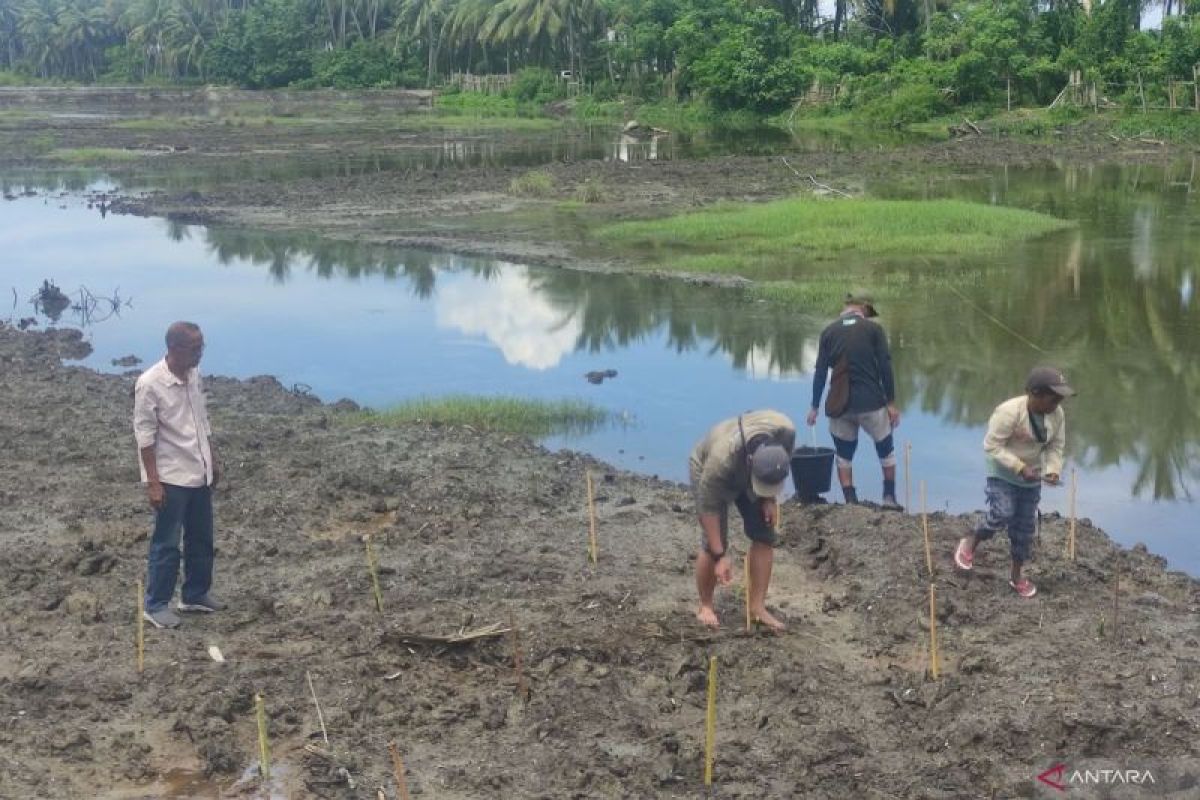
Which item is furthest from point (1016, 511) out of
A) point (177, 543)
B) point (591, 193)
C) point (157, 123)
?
point (157, 123)

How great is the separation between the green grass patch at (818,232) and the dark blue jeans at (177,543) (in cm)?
1216

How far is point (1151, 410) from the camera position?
39.5 ft

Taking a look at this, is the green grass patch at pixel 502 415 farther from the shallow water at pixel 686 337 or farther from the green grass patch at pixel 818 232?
the green grass patch at pixel 818 232

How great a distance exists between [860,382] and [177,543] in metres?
4.63

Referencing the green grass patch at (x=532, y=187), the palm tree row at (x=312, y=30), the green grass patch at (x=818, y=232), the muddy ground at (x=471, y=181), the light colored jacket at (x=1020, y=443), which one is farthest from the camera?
the palm tree row at (x=312, y=30)

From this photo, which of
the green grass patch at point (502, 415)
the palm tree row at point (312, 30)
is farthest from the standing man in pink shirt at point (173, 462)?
the palm tree row at point (312, 30)

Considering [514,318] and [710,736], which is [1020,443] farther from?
[514,318]

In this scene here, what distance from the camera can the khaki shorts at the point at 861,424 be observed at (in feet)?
31.4

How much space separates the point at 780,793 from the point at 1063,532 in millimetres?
3913

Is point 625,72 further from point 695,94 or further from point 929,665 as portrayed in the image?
point 929,665

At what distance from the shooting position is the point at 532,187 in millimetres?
29344

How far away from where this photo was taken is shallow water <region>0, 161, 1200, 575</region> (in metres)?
11.2

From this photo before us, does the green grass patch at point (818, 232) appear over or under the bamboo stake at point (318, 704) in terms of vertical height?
over

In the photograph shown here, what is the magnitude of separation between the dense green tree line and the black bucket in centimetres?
3781
